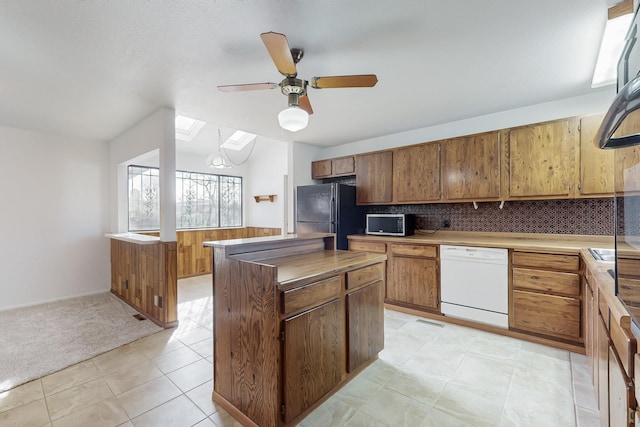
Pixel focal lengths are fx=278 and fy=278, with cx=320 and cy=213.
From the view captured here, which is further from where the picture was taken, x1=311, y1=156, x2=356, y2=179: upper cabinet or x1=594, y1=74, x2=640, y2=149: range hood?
x1=311, y1=156, x2=356, y2=179: upper cabinet

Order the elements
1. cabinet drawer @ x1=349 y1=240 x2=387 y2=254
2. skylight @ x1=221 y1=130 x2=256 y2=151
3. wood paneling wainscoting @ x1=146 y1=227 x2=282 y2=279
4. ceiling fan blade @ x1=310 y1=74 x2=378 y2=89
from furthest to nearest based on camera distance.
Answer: skylight @ x1=221 y1=130 x2=256 y2=151 < wood paneling wainscoting @ x1=146 y1=227 x2=282 y2=279 < cabinet drawer @ x1=349 y1=240 x2=387 y2=254 < ceiling fan blade @ x1=310 y1=74 x2=378 y2=89

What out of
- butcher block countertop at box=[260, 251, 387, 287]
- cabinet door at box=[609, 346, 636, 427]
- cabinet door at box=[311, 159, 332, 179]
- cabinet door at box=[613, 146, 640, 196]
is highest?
cabinet door at box=[311, 159, 332, 179]

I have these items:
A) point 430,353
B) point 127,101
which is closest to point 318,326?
point 430,353

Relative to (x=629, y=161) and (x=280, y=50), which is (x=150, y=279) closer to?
(x=280, y=50)

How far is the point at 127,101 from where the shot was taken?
2.97 meters

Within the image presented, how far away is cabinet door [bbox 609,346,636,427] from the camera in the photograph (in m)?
0.93

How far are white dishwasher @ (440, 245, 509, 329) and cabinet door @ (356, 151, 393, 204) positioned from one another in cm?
120

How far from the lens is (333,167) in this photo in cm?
Answer: 464

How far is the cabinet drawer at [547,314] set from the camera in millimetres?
2459

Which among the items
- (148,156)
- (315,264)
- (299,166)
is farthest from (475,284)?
(148,156)

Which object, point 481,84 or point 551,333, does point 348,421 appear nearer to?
point 551,333

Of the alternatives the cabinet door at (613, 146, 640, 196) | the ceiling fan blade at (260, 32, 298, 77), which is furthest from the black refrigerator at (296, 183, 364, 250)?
the cabinet door at (613, 146, 640, 196)

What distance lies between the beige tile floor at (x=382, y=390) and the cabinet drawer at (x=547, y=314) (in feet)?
0.56

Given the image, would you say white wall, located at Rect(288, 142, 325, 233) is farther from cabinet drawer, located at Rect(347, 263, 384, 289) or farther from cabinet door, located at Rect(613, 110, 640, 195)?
cabinet door, located at Rect(613, 110, 640, 195)
